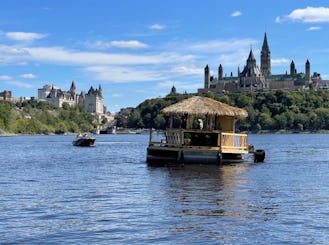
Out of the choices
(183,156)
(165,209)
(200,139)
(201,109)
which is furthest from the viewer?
(200,139)

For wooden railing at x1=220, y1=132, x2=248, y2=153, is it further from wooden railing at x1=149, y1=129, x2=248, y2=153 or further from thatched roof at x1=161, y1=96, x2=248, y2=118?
thatched roof at x1=161, y1=96, x2=248, y2=118

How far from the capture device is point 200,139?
50562 millimetres

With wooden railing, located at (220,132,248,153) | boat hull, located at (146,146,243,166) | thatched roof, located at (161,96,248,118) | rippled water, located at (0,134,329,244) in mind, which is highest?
thatched roof, located at (161,96,248,118)

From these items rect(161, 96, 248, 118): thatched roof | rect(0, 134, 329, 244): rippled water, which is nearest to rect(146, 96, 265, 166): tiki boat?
rect(161, 96, 248, 118): thatched roof

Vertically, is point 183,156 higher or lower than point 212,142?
lower

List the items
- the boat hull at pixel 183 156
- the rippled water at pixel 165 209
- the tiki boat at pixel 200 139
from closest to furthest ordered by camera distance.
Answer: the rippled water at pixel 165 209, the boat hull at pixel 183 156, the tiki boat at pixel 200 139

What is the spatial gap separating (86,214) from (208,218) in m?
4.77

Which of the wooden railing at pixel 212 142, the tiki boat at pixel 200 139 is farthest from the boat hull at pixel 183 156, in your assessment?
the wooden railing at pixel 212 142

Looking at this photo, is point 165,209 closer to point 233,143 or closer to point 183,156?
point 183,156

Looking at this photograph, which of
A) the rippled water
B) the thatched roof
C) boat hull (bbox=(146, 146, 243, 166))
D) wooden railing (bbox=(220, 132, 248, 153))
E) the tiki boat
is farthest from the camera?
wooden railing (bbox=(220, 132, 248, 153))

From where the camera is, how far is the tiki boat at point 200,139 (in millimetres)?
48625

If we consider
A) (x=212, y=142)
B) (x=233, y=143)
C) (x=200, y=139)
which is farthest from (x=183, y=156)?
(x=233, y=143)

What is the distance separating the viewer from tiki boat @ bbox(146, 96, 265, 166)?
160 ft

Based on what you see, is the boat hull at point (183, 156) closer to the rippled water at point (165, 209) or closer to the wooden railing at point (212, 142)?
the wooden railing at point (212, 142)
